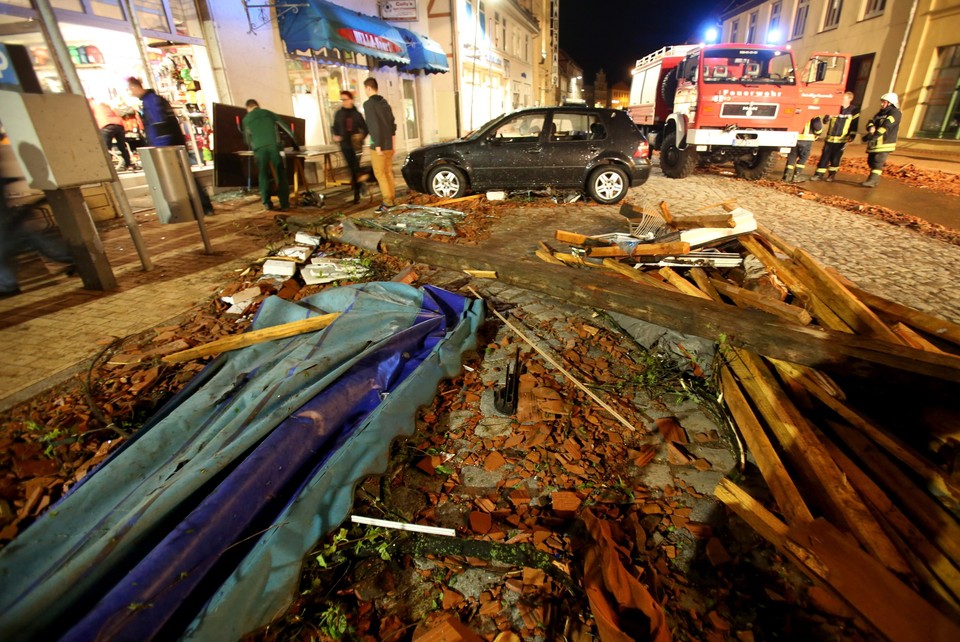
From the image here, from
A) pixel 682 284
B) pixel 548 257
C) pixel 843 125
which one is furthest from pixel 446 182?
pixel 843 125

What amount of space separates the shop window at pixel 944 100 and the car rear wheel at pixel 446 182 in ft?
61.1

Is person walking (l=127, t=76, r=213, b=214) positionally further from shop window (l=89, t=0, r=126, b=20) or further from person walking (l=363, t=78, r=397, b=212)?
person walking (l=363, t=78, r=397, b=212)

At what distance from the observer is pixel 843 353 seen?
2.90 metres

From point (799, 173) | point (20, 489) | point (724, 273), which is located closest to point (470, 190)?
point (724, 273)

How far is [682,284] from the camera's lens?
4.16 m

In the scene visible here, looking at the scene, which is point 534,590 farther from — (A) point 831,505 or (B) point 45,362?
(B) point 45,362

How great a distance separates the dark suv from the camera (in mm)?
8648

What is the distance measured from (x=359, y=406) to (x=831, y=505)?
8.36 feet

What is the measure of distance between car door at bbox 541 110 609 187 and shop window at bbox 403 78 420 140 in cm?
1085

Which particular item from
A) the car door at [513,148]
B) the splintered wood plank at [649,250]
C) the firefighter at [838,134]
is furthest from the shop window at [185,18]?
the firefighter at [838,134]

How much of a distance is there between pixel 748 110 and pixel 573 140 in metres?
5.31

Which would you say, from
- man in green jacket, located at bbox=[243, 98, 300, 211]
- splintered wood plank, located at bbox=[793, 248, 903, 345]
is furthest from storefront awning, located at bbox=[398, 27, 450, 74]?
splintered wood plank, located at bbox=[793, 248, 903, 345]

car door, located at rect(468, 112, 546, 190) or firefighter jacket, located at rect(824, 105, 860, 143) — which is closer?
car door, located at rect(468, 112, 546, 190)

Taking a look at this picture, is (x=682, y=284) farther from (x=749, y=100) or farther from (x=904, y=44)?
(x=904, y=44)
